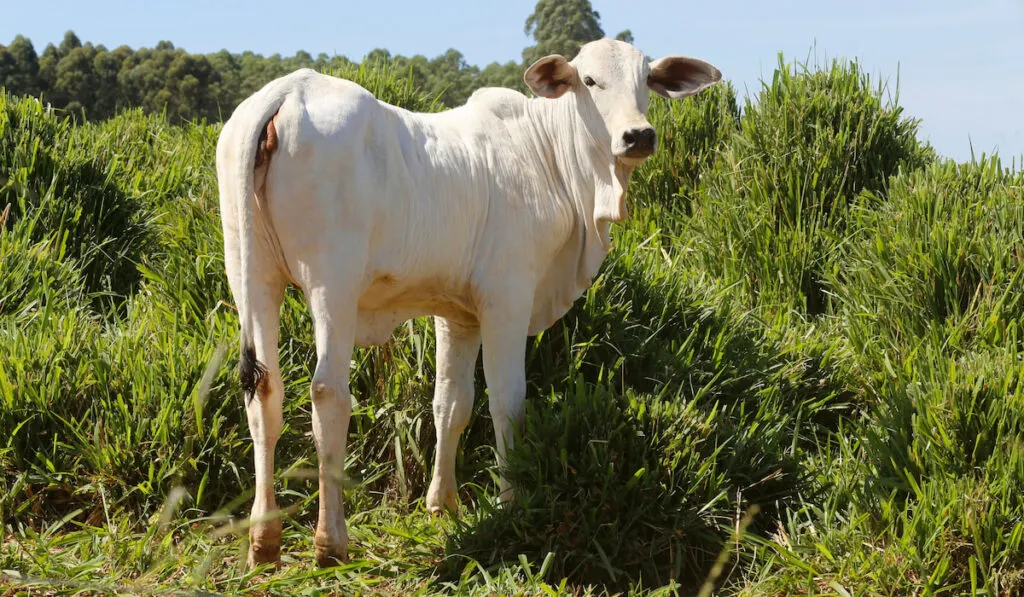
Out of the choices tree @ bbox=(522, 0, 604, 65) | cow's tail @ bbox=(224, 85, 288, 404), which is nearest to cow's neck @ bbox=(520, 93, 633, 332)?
cow's tail @ bbox=(224, 85, 288, 404)

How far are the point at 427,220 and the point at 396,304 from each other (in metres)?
0.40

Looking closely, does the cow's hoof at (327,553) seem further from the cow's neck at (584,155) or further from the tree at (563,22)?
the tree at (563,22)

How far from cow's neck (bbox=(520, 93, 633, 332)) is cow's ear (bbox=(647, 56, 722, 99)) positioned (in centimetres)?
40

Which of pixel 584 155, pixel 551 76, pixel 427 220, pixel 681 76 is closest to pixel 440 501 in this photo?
pixel 427 220

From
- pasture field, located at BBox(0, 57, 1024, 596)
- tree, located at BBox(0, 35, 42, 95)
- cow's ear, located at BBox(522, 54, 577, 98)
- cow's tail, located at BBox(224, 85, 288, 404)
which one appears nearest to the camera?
cow's tail, located at BBox(224, 85, 288, 404)

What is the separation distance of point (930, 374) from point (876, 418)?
1.24 feet

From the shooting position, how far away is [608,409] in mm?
4441

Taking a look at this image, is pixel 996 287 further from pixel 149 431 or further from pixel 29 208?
pixel 29 208

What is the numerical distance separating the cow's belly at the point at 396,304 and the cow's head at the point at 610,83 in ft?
2.79

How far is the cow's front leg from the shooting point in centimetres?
434

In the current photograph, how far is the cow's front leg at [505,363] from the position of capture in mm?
4340

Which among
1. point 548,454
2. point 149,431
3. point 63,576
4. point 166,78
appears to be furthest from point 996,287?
point 166,78

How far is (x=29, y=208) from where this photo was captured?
6375 millimetres

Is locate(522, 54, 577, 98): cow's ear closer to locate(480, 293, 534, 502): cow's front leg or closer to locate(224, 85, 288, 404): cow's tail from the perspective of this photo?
locate(480, 293, 534, 502): cow's front leg
